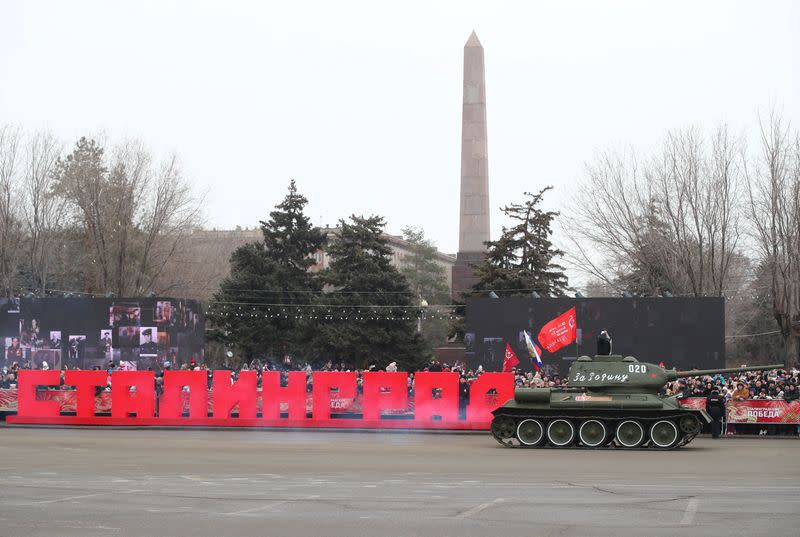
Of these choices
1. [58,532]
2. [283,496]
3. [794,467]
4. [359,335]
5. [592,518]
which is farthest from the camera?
[359,335]

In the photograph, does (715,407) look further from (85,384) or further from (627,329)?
(85,384)

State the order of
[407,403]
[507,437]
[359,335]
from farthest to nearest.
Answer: [359,335] → [407,403] → [507,437]

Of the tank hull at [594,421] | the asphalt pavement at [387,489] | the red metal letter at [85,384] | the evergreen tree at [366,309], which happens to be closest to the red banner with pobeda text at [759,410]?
the asphalt pavement at [387,489]

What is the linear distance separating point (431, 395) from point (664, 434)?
26.7ft

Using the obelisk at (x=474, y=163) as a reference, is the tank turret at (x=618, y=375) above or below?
below

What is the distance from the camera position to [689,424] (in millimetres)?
29172

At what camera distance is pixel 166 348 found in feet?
155

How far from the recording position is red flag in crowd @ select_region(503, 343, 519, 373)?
43.2 meters

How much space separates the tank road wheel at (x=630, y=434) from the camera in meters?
29.6

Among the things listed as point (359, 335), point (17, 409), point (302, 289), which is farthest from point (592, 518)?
point (302, 289)

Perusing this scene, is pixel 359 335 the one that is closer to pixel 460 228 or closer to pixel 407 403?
pixel 460 228

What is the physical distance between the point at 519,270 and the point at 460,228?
4.21 meters

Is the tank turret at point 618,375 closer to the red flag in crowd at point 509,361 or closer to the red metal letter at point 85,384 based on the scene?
the red flag in crowd at point 509,361

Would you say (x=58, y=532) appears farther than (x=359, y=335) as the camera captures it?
No
